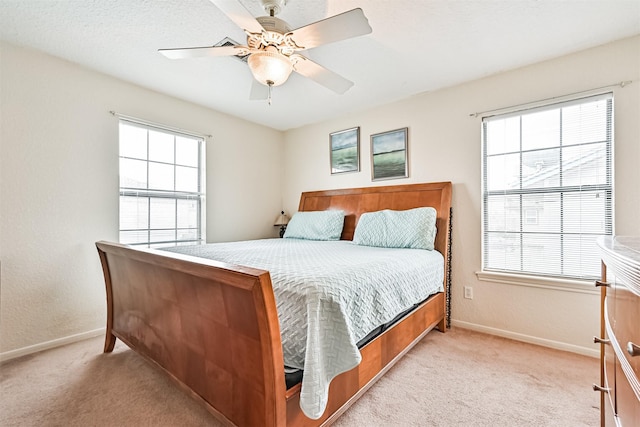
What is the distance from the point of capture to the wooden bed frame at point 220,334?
107 centimetres

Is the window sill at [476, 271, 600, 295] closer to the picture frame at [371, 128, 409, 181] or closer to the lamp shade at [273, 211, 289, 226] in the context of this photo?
the picture frame at [371, 128, 409, 181]

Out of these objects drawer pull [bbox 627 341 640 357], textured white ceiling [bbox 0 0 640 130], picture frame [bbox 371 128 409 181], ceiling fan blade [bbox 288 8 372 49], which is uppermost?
textured white ceiling [bbox 0 0 640 130]

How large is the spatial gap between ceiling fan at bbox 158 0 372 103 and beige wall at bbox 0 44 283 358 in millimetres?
1523

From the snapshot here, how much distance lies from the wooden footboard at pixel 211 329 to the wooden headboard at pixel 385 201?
2.14 m

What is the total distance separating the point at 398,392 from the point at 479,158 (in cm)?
219

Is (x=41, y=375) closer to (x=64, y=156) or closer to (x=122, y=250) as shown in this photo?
(x=122, y=250)

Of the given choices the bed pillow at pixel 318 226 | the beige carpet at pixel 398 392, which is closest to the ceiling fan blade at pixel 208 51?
the beige carpet at pixel 398 392

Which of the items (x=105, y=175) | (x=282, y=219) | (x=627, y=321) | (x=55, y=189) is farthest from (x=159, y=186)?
(x=627, y=321)

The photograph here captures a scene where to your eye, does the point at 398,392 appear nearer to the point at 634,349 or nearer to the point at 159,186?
the point at 634,349

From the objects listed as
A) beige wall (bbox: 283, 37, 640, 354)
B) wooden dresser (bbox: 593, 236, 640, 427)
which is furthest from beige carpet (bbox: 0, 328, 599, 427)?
wooden dresser (bbox: 593, 236, 640, 427)

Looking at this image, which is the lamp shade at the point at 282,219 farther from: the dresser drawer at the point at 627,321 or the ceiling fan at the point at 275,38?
the dresser drawer at the point at 627,321

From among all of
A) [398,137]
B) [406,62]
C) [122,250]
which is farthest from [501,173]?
[122,250]

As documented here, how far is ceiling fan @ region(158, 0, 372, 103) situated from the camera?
1359 millimetres

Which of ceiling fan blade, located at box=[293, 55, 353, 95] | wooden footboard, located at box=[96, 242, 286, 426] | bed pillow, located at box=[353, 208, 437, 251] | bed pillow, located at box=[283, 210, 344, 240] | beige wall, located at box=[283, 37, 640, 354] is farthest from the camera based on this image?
bed pillow, located at box=[283, 210, 344, 240]
